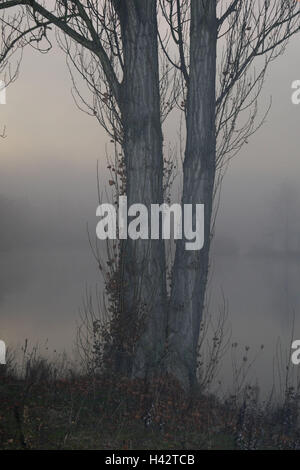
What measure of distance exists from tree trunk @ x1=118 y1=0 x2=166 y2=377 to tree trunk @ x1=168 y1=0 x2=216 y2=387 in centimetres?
28

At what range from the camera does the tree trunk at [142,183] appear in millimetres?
7664

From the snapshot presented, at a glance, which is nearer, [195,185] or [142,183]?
[142,183]

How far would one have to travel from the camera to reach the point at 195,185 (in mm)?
8102

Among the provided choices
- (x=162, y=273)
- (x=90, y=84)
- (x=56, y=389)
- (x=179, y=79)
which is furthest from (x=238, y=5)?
(x=56, y=389)

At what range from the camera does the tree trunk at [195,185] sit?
808 centimetres

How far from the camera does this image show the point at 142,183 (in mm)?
7758

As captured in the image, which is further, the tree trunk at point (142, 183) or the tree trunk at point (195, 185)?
the tree trunk at point (195, 185)

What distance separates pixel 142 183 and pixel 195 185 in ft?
2.53

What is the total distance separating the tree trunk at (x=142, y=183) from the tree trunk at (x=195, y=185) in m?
0.28

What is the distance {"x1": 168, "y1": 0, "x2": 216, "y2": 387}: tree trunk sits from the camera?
8.08 meters

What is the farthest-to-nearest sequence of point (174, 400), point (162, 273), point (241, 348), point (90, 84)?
point (90, 84) → point (241, 348) → point (162, 273) → point (174, 400)

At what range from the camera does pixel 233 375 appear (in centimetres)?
770
